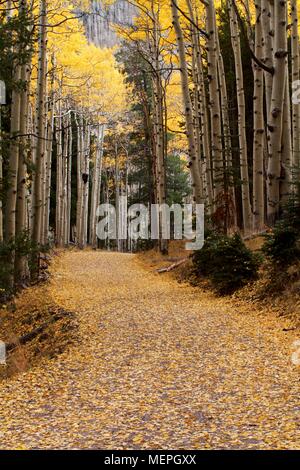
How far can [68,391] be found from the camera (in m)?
5.11

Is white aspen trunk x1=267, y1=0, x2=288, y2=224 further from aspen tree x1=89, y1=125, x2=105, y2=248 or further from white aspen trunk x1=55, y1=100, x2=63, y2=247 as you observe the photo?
aspen tree x1=89, y1=125, x2=105, y2=248

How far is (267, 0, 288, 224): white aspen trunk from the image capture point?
361 inches

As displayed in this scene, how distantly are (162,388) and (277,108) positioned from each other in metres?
6.20

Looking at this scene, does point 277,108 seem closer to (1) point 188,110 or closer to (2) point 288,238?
(2) point 288,238

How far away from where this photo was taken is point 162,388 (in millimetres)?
4926

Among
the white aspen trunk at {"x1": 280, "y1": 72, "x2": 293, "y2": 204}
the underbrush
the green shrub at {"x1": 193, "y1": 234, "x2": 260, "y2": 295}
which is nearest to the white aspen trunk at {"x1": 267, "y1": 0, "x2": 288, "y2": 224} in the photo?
the white aspen trunk at {"x1": 280, "y1": 72, "x2": 293, "y2": 204}

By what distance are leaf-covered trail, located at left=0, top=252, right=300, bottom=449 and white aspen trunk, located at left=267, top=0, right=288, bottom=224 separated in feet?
8.88

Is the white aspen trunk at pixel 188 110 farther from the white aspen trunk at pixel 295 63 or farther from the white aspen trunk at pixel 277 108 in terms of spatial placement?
the white aspen trunk at pixel 277 108

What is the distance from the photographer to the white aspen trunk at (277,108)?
30.1 ft

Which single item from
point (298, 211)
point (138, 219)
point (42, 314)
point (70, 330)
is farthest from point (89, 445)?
point (138, 219)
